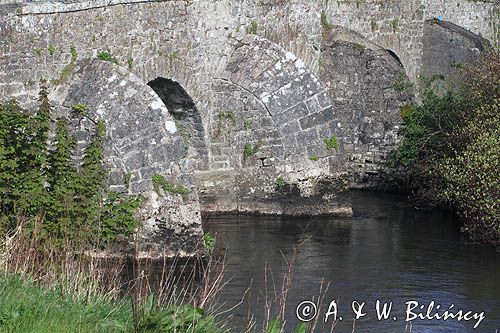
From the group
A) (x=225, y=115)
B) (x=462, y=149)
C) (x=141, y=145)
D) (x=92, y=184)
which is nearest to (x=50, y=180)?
(x=92, y=184)

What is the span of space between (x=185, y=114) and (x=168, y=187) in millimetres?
3789

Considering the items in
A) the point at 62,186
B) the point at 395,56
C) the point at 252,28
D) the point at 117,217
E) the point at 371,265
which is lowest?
the point at 371,265

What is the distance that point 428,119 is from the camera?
24.2 metres

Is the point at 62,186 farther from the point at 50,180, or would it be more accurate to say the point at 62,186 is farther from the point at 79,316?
the point at 79,316

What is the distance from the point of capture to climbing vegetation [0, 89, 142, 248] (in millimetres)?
14938

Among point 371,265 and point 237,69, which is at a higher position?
point 237,69

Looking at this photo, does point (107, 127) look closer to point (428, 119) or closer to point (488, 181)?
point (488, 181)

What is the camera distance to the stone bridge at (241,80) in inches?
696

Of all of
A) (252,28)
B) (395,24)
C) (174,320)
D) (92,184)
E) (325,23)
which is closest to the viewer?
(174,320)

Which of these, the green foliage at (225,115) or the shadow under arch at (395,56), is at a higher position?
the shadow under arch at (395,56)

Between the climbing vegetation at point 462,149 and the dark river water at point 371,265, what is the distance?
49 cm

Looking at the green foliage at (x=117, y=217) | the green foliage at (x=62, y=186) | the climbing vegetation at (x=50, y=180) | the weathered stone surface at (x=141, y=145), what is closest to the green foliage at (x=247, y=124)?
the weathered stone surface at (x=141, y=145)
